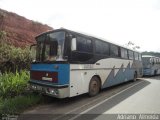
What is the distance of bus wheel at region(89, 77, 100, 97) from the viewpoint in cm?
774

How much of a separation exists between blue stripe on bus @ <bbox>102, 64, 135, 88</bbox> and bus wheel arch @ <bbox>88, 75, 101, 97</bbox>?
23.3 inches

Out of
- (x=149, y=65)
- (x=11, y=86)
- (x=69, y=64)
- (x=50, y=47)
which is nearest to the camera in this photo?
(x=69, y=64)

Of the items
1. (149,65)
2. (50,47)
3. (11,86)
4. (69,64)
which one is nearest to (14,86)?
(11,86)

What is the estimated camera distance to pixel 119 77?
10.6 m

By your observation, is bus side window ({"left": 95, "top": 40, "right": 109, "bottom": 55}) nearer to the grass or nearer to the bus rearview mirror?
the bus rearview mirror

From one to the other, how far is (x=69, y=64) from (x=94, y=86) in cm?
229

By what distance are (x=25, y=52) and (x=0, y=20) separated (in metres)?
4.46

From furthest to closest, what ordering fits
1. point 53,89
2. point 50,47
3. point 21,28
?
point 21,28 < point 50,47 < point 53,89

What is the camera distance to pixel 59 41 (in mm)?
6523

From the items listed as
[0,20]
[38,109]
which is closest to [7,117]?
[38,109]

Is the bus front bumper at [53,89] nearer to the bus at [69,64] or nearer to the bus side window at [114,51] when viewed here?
the bus at [69,64]

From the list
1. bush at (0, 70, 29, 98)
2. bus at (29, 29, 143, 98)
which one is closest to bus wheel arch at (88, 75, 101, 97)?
bus at (29, 29, 143, 98)

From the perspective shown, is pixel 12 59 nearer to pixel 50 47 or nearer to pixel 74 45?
pixel 50 47

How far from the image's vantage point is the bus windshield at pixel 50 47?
644 centimetres
